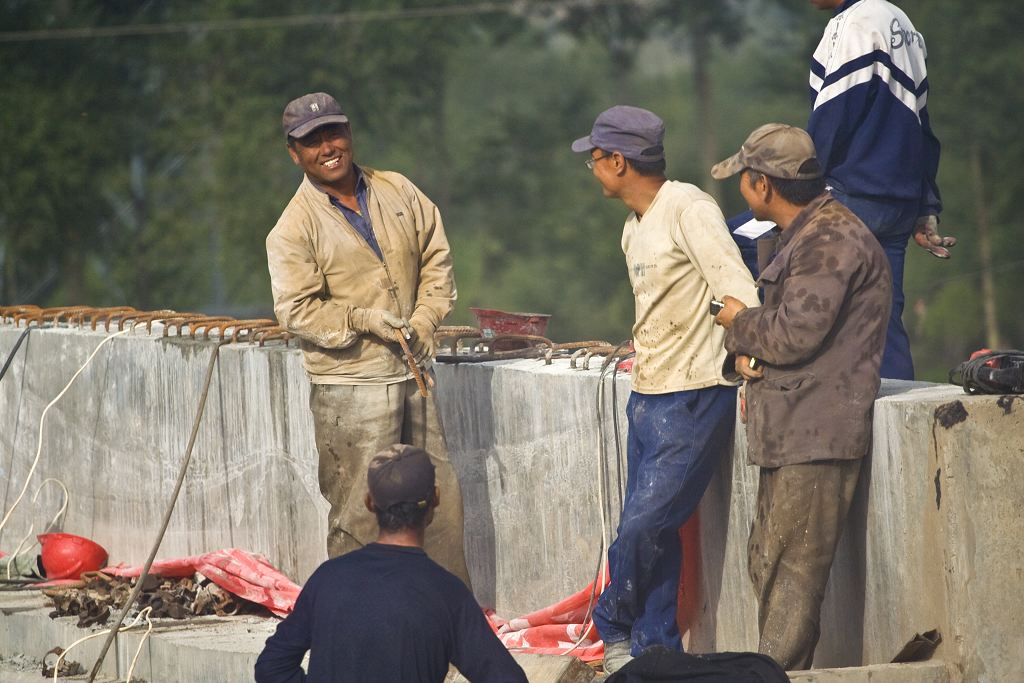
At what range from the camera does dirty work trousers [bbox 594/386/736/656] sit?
5.89 metres

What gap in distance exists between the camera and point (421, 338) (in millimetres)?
6727

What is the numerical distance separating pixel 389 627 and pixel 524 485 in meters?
3.11

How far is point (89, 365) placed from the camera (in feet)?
31.1

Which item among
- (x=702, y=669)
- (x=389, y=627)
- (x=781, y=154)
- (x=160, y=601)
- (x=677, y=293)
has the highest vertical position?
(x=781, y=154)

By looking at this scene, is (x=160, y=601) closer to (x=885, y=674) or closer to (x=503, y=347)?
(x=503, y=347)

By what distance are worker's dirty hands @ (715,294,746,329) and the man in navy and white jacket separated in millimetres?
930

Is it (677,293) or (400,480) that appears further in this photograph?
(677,293)

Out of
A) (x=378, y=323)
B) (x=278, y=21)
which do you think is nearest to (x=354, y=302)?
(x=378, y=323)

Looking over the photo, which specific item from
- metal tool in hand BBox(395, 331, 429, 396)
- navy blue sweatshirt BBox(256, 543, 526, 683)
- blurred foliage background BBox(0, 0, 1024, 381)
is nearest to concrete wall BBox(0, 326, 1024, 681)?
metal tool in hand BBox(395, 331, 429, 396)

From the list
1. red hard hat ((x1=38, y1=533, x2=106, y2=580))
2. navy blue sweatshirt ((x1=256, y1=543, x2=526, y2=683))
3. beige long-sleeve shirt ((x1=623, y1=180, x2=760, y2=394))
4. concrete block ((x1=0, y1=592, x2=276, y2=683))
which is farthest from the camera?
red hard hat ((x1=38, y1=533, x2=106, y2=580))

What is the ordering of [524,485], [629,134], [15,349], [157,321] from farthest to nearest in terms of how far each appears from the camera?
[15,349], [157,321], [524,485], [629,134]

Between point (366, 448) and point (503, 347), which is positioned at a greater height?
point (503, 347)

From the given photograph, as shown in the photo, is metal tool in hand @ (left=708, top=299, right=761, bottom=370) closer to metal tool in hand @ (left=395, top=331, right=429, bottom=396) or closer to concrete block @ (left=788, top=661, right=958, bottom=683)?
concrete block @ (left=788, top=661, right=958, bottom=683)

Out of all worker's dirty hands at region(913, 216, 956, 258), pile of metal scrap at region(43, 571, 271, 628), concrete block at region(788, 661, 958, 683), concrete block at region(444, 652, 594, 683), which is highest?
worker's dirty hands at region(913, 216, 956, 258)
